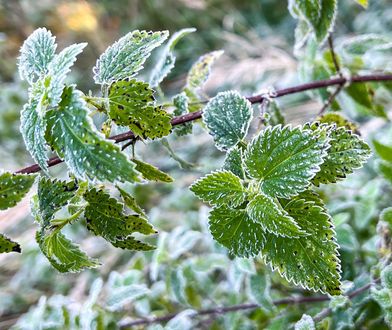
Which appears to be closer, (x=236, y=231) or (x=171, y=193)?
(x=236, y=231)

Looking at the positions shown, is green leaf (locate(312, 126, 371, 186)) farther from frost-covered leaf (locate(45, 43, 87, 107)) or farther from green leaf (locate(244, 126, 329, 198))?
frost-covered leaf (locate(45, 43, 87, 107))

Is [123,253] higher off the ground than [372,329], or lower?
lower

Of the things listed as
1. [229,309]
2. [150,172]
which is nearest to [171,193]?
[229,309]

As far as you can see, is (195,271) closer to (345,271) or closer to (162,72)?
(345,271)

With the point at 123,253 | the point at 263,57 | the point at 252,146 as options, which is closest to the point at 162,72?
the point at 252,146

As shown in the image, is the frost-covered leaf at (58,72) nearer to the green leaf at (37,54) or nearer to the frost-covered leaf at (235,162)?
the green leaf at (37,54)

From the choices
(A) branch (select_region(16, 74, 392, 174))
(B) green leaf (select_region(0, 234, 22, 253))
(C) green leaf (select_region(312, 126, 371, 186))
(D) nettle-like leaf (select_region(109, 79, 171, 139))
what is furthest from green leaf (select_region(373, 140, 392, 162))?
(B) green leaf (select_region(0, 234, 22, 253))

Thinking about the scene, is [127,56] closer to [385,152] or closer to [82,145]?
[82,145]
